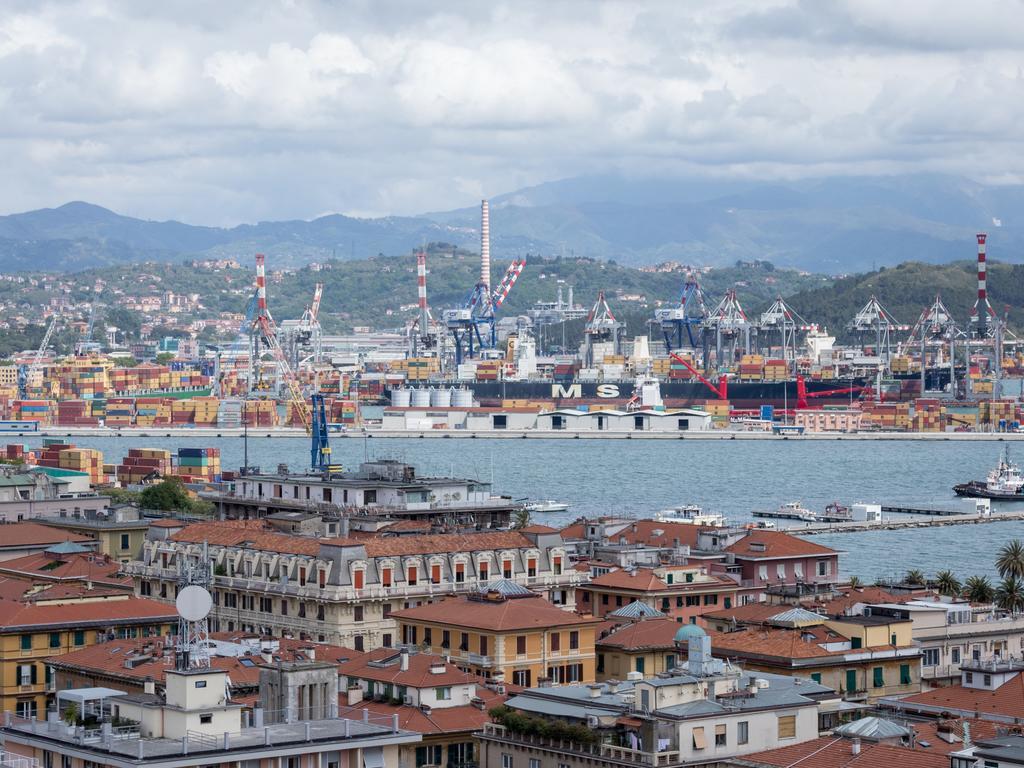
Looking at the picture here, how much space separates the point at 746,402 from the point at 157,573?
14061cm

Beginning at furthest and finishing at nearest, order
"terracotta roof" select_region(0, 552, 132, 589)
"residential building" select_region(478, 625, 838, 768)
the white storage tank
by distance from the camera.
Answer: the white storage tank < "terracotta roof" select_region(0, 552, 132, 589) < "residential building" select_region(478, 625, 838, 768)

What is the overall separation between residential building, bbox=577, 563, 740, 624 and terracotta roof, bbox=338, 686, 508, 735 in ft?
27.4

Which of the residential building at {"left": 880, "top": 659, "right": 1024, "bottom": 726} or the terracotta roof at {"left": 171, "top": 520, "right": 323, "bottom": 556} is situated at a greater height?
the terracotta roof at {"left": 171, "top": 520, "right": 323, "bottom": 556}

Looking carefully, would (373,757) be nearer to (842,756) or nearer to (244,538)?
(842,756)

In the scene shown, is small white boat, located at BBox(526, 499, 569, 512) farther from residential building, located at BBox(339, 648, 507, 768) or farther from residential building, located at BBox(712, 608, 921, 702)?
residential building, located at BBox(339, 648, 507, 768)

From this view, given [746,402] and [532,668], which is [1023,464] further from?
[532,668]

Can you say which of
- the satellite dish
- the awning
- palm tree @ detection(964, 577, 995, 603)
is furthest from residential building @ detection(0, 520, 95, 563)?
the awning

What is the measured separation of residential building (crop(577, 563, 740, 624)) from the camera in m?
28.8

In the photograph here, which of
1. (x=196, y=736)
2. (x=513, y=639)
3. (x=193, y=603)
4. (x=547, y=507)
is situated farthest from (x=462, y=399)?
(x=196, y=736)

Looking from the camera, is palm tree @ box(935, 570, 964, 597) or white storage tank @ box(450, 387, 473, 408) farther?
white storage tank @ box(450, 387, 473, 408)

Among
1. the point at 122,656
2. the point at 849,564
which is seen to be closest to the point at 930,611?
the point at 122,656

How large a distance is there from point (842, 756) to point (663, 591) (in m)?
12.3

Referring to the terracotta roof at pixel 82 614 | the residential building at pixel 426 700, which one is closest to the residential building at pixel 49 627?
the terracotta roof at pixel 82 614

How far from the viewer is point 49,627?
2386 centimetres
